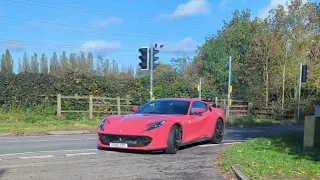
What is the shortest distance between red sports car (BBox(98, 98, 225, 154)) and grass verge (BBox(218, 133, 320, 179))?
4.23ft

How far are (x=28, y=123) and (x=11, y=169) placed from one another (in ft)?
41.2

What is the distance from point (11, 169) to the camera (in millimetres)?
7871

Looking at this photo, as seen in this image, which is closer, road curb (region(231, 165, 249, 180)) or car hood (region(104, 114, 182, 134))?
road curb (region(231, 165, 249, 180))

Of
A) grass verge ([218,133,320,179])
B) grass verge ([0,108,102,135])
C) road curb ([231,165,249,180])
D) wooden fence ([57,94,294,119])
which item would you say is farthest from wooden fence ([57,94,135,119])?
road curb ([231,165,249,180])

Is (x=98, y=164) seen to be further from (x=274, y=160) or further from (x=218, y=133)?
(x=218, y=133)

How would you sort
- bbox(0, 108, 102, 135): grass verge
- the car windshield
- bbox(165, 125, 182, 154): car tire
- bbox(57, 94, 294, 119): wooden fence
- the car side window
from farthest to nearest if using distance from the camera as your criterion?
bbox(57, 94, 294, 119): wooden fence
bbox(0, 108, 102, 135): grass verge
the car side window
the car windshield
bbox(165, 125, 182, 154): car tire

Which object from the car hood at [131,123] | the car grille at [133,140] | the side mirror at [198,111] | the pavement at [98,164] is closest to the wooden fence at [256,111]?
the side mirror at [198,111]

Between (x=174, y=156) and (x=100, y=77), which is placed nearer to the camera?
(x=174, y=156)

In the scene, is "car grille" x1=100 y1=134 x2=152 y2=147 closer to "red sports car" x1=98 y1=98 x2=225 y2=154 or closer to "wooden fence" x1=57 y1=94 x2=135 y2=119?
"red sports car" x1=98 y1=98 x2=225 y2=154

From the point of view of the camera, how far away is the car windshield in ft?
37.6

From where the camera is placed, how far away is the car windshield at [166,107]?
11.5 m

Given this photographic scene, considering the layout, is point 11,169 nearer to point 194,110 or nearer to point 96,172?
point 96,172

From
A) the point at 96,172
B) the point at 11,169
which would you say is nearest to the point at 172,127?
the point at 96,172

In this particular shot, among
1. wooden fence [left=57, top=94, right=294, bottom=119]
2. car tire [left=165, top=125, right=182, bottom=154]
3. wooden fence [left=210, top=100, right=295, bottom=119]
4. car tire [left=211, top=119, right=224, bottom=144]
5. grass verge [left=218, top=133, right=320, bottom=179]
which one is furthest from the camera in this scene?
wooden fence [left=210, top=100, right=295, bottom=119]
